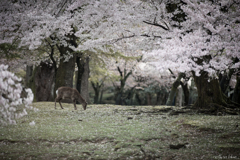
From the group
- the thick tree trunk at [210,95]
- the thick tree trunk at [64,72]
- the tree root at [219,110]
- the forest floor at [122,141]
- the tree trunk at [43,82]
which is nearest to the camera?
the forest floor at [122,141]

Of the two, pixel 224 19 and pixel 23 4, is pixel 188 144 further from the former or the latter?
pixel 23 4

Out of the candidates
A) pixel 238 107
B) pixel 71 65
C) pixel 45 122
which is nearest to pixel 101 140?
pixel 45 122

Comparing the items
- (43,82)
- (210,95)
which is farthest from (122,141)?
(43,82)

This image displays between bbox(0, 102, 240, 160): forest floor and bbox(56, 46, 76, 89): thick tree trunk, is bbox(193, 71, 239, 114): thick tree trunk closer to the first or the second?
bbox(0, 102, 240, 160): forest floor

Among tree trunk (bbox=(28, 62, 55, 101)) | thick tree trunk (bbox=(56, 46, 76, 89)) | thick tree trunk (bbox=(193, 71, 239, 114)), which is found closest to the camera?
thick tree trunk (bbox=(193, 71, 239, 114))

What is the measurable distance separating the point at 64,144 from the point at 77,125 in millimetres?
2338

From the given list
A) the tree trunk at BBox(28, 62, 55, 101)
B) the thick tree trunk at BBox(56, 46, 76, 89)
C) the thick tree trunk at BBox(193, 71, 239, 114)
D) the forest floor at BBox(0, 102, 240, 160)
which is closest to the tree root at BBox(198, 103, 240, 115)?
the thick tree trunk at BBox(193, 71, 239, 114)

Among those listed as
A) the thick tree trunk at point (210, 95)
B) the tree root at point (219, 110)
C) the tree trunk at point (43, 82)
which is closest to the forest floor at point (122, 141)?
the tree root at point (219, 110)

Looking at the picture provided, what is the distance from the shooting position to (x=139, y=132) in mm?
7645

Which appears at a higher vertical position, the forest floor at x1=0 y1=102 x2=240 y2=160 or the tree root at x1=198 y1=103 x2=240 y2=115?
the tree root at x1=198 y1=103 x2=240 y2=115

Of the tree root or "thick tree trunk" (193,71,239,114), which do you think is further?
"thick tree trunk" (193,71,239,114)

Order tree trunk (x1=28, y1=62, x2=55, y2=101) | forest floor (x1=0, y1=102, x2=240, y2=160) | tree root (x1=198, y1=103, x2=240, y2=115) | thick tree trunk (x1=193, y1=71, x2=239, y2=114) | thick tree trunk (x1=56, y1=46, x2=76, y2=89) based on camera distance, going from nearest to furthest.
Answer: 1. forest floor (x1=0, y1=102, x2=240, y2=160)
2. tree root (x1=198, y1=103, x2=240, y2=115)
3. thick tree trunk (x1=193, y1=71, x2=239, y2=114)
4. thick tree trunk (x1=56, y1=46, x2=76, y2=89)
5. tree trunk (x1=28, y1=62, x2=55, y2=101)

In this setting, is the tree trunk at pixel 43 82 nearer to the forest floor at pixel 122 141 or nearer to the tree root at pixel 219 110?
the forest floor at pixel 122 141

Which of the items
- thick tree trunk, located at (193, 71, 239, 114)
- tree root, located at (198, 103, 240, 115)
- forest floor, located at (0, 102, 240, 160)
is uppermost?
thick tree trunk, located at (193, 71, 239, 114)
